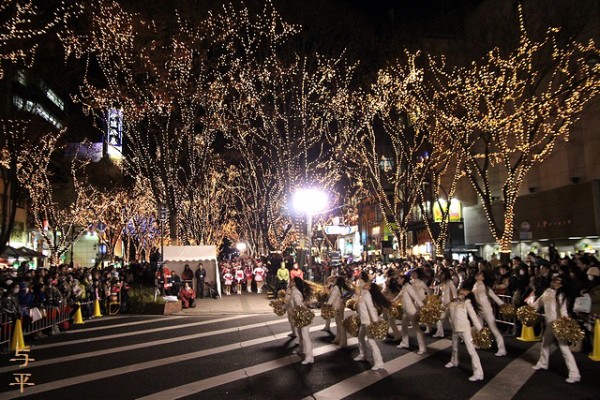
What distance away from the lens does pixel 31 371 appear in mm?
9336

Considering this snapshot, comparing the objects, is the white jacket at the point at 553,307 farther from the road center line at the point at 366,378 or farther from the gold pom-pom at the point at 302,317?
the gold pom-pom at the point at 302,317

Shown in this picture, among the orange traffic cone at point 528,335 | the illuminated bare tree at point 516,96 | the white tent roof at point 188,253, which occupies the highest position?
the illuminated bare tree at point 516,96

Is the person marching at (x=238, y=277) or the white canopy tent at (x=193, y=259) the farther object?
the person marching at (x=238, y=277)

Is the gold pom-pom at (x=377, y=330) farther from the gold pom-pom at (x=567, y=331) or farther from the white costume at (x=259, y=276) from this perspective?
the white costume at (x=259, y=276)

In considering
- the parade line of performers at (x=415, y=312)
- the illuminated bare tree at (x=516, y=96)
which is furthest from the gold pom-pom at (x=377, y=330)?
the illuminated bare tree at (x=516, y=96)

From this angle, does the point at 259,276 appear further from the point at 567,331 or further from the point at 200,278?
the point at 567,331

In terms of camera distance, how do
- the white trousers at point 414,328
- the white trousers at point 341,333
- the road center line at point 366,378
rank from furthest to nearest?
the white trousers at point 341,333 < the white trousers at point 414,328 < the road center line at point 366,378

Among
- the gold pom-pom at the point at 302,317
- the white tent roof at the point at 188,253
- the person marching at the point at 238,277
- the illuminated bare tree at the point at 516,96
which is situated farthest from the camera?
the person marching at the point at 238,277

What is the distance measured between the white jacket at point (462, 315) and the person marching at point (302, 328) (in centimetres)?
259

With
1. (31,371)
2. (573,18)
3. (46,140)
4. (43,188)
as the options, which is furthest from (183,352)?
(43,188)

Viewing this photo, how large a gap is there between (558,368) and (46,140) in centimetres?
2567

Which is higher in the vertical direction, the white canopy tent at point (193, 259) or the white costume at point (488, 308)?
the white canopy tent at point (193, 259)

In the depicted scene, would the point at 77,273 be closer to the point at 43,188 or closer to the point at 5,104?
the point at 5,104

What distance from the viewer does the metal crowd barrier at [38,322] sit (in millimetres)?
11328
